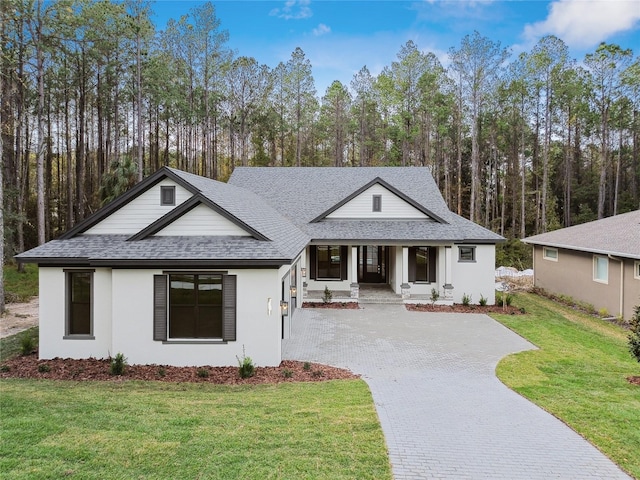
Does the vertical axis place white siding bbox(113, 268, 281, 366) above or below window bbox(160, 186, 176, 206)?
below

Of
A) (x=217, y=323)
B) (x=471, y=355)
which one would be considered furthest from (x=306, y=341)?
(x=471, y=355)

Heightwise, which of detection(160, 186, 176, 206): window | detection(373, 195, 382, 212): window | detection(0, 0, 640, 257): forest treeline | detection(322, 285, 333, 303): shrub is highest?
detection(0, 0, 640, 257): forest treeline

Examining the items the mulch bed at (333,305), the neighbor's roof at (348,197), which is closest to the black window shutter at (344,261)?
the neighbor's roof at (348,197)

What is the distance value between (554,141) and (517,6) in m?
22.4

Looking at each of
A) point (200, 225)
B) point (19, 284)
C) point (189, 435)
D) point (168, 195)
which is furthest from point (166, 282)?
point (19, 284)

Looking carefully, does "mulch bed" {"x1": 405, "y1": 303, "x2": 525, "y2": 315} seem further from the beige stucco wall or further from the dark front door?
the dark front door

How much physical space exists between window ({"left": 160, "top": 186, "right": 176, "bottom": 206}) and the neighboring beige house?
1593 cm

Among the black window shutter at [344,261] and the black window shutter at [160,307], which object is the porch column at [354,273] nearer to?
the black window shutter at [344,261]

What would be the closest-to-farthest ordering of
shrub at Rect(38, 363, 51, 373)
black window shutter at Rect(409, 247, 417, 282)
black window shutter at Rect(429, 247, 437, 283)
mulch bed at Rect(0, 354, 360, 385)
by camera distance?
mulch bed at Rect(0, 354, 360, 385)
shrub at Rect(38, 363, 51, 373)
black window shutter at Rect(429, 247, 437, 283)
black window shutter at Rect(409, 247, 417, 282)

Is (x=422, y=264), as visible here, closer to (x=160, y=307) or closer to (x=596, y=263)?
(x=596, y=263)

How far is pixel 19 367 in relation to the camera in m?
9.06

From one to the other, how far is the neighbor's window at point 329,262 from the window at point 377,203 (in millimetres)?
2678

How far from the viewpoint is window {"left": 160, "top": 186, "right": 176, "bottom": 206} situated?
34.7 feet

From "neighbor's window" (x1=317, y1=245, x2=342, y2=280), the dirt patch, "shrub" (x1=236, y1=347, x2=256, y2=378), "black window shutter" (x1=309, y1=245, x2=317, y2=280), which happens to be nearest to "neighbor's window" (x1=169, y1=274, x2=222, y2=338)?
"shrub" (x1=236, y1=347, x2=256, y2=378)
